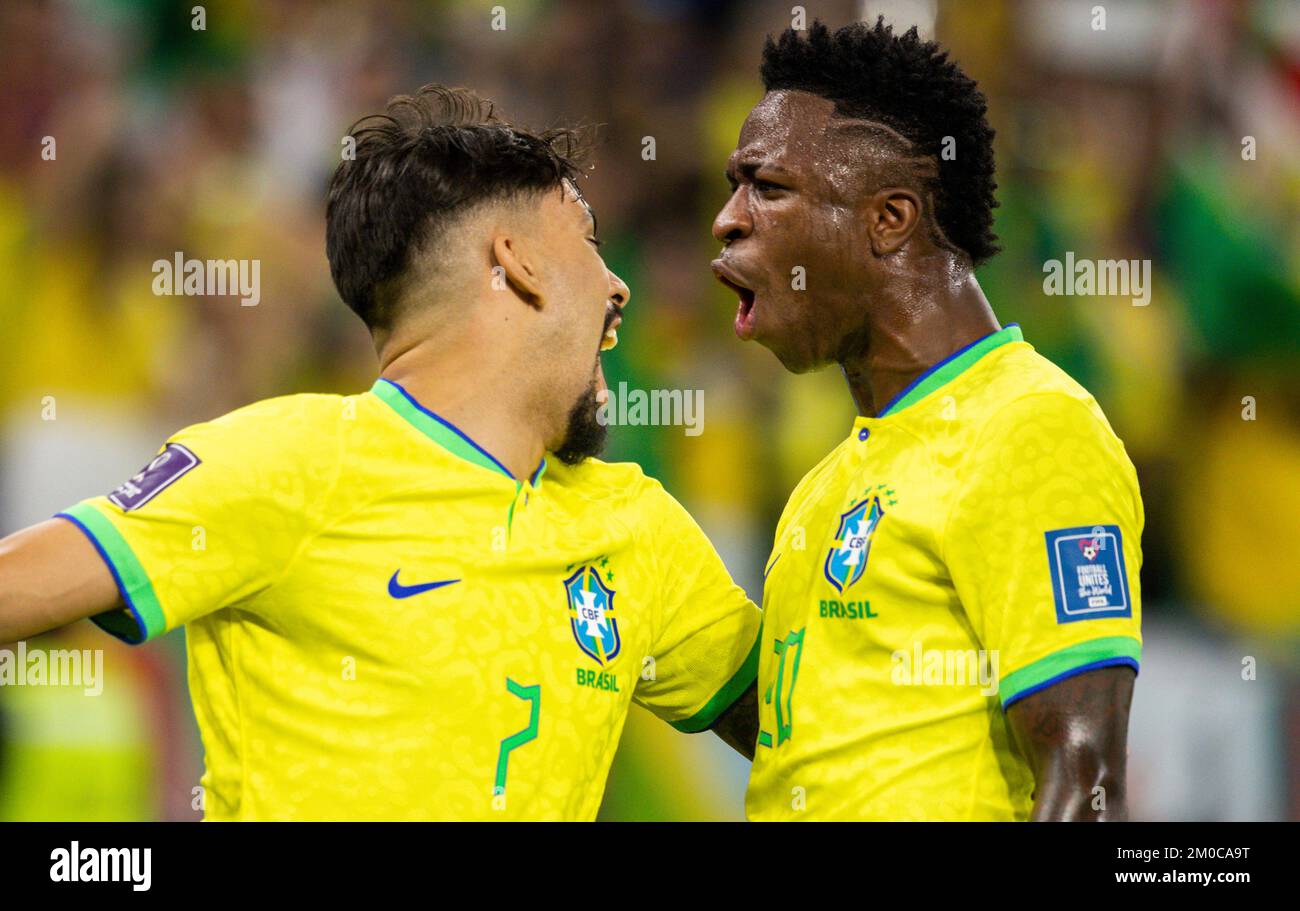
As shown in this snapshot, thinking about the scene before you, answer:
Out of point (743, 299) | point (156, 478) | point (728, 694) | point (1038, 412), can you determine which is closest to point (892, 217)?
point (743, 299)

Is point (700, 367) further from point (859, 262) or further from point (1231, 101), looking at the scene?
point (859, 262)

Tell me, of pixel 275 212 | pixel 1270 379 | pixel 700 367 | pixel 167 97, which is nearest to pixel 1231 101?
pixel 1270 379

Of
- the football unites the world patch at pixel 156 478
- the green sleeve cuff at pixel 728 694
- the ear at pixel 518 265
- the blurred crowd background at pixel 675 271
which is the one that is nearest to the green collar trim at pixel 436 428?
the ear at pixel 518 265

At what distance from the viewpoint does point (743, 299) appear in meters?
3.26

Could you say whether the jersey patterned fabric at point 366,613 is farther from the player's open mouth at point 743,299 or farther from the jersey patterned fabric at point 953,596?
the player's open mouth at point 743,299

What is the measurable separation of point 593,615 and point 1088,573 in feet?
2.79

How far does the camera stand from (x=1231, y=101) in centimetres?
614

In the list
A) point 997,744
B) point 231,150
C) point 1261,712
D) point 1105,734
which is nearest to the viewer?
point 1105,734

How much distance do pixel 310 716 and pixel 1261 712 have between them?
404cm

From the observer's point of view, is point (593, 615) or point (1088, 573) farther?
point (593, 615)

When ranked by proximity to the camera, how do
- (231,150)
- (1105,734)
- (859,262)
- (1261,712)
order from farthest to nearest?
(231,150) → (1261,712) → (859,262) → (1105,734)

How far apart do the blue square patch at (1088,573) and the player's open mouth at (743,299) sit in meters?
0.80

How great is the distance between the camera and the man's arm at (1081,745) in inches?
101

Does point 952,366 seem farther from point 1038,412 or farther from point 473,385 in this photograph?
point 473,385
